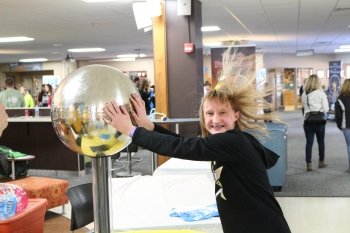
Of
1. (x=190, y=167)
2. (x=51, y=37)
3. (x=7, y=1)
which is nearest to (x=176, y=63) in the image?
(x=7, y=1)

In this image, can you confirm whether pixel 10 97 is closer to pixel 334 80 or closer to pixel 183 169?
pixel 183 169

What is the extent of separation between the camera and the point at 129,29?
34.2ft

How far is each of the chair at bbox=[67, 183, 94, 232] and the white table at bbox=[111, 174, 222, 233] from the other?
177 millimetres

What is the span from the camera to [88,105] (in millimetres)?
1106

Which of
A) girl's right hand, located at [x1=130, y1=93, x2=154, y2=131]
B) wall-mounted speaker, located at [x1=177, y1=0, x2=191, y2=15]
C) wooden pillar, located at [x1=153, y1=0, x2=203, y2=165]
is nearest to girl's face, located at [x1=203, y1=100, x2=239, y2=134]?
girl's right hand, located at [x1=130, y1=93, x2=154, y2=131]

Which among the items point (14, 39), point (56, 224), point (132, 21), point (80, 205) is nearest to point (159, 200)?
point (80, 205)

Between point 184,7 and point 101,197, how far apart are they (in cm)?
571

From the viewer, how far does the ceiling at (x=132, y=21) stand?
292 inches

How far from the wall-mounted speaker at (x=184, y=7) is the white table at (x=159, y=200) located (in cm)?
389

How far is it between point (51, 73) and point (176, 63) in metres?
16.4

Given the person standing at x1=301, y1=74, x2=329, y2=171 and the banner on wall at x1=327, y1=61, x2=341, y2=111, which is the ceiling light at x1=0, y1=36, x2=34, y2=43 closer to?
the person standing at x1=301, y1=74, x2=329, y2=171

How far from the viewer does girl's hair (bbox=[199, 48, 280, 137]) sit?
5.82 feet

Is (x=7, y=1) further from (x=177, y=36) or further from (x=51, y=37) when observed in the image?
(x=51, y=37)

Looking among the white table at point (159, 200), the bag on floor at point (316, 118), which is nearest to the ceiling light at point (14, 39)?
the bag on floor at point (316, 118)
